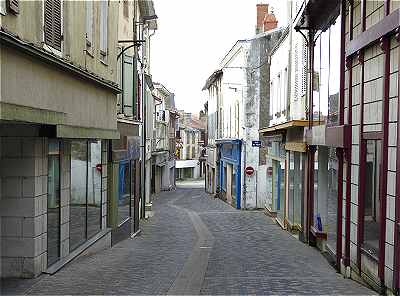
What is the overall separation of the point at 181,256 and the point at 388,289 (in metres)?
6.48

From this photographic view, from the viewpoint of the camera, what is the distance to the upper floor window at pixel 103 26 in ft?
43.2

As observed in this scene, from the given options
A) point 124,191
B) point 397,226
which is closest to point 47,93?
point 397,226

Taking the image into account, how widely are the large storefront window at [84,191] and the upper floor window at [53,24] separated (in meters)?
2.56

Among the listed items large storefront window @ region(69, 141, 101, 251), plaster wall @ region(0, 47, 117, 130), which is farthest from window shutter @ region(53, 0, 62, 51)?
large storefront window @ region(69, 141, 101, 251)

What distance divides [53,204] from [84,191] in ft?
7.67

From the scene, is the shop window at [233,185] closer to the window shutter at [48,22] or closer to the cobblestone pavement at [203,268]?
the cobblestone pavement at [203,268]

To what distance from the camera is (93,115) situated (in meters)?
12.0

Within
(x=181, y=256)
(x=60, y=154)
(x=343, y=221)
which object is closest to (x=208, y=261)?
(x=181, y=256)

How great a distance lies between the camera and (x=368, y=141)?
29.5 feet

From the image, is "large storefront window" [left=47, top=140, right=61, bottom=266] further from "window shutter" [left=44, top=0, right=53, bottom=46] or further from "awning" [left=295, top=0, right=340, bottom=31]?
"awning" [left=295, top=0, right=340, bottom=31]

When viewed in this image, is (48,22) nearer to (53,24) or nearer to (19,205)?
(53,24)

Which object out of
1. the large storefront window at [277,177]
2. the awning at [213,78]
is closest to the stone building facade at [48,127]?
the large storefront window at [277,177]

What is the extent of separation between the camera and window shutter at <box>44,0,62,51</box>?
865 centimetres

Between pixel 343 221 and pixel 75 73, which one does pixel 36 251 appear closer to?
pixel 75 73
